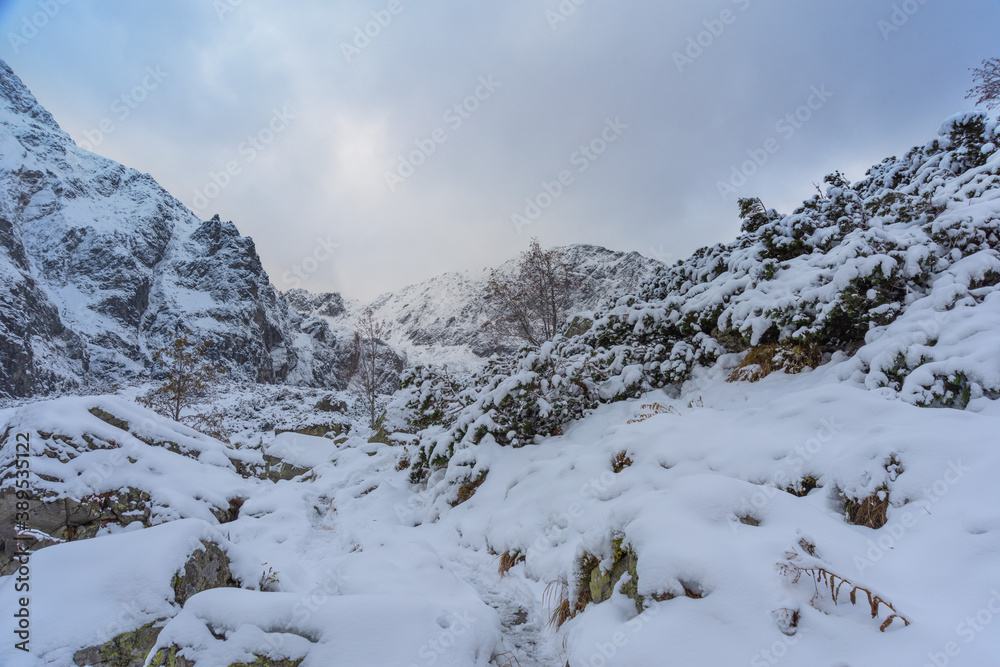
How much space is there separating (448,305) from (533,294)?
68252mm

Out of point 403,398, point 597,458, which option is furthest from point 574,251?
point 597,458

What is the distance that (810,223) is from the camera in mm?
7664

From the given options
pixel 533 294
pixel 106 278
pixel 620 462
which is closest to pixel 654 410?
pixel 620 462

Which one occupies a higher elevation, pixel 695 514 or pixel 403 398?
pixel 403 398

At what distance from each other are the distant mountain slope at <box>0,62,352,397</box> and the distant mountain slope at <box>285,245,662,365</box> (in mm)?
19580

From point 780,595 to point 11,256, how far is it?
168ft

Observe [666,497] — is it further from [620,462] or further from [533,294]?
[533,294]

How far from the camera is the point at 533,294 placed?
15.4 meters

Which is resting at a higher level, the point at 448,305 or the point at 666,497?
the point at 448,305

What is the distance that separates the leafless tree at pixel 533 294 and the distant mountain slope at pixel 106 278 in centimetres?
3320

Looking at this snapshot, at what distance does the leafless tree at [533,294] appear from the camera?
14.8 meters

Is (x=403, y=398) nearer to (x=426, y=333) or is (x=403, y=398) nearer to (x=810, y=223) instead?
(x=810, y=223)

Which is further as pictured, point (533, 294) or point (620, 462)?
point (533, 294)

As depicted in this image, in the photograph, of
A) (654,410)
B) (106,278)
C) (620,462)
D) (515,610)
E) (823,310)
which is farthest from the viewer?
(106,278)
